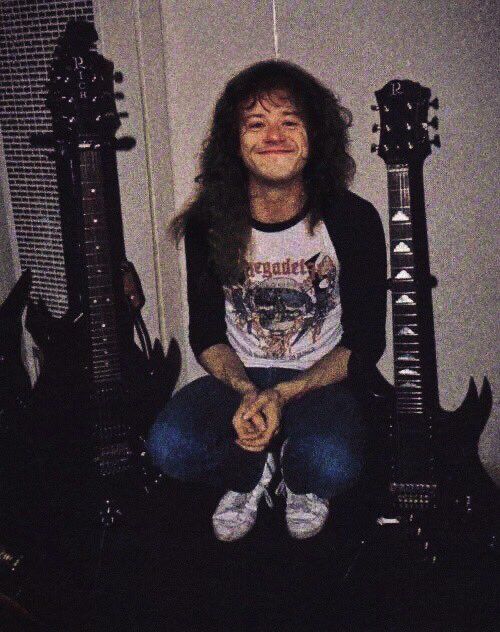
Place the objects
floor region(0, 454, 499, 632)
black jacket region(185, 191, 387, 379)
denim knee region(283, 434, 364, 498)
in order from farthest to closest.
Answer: black jacket region(185, 191, 387, 379)
denim knee region(283, 434, 364, 498)
floor region(0, 454, 499, 632)

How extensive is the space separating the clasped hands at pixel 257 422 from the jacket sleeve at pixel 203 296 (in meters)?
0.29

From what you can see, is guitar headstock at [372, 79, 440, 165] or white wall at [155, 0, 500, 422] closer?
guitar headstock at [372, 79, 440, 165]

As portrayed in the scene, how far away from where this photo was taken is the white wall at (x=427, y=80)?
2.03 m

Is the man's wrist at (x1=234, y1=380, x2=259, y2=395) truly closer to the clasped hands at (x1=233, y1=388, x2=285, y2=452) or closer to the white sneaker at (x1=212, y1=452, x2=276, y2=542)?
the clasped hands at (x1=233, y1=388, x2=285, y2=452)

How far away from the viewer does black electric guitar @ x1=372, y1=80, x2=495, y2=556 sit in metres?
1.76

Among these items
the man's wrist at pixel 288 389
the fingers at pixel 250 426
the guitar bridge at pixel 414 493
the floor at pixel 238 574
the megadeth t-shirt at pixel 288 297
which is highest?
the megadeth t-shirt at pixel 288 297

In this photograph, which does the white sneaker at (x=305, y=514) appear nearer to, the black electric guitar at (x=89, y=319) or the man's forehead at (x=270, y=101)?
the black electric guitar at (x=89, y=319)

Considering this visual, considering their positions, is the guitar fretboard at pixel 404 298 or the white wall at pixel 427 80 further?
the white wall at pixel 427 80

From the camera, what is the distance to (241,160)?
200 centimetres

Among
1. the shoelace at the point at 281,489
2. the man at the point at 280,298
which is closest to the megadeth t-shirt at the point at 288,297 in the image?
the man at the point at 280,298

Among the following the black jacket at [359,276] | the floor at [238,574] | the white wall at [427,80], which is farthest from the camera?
the white wall at [427,80]

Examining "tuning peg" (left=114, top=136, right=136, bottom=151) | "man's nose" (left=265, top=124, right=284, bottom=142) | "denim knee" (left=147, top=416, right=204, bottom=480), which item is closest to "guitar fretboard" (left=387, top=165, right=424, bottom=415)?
"man's nose" (left=265, top=124, right=284, bottom=142)

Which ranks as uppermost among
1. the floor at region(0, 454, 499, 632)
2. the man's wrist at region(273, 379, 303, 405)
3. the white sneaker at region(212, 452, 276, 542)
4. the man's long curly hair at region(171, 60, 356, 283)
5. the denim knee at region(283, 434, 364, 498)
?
the man's long curly hair at region(171, 60, 356, 283)

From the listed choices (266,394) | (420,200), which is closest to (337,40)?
(420,200)
